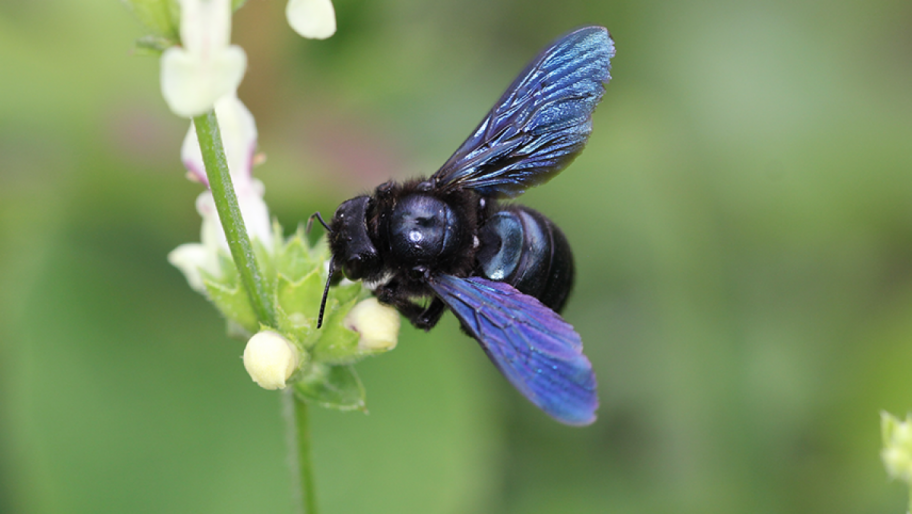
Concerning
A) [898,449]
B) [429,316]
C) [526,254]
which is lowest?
[898,449]

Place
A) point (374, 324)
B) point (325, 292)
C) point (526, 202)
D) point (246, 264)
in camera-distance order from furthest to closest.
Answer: point (526, 202) < point (374, 324) < point (325, 292) < point (246, 264)

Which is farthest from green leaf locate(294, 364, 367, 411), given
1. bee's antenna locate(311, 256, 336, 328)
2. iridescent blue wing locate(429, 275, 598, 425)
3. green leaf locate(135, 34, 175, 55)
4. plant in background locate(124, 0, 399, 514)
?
green leaf locate(135, 34, 175, 55)

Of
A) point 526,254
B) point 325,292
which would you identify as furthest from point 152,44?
point 526,254

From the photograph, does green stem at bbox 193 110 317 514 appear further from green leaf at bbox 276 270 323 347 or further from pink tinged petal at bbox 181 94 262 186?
pink tinged petal at bbox 181 94 262 186

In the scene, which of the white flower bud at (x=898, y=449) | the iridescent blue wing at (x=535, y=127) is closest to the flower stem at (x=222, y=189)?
the iridescent blue wing at (x=535, y=127)

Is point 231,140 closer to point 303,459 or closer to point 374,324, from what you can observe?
point 374,324

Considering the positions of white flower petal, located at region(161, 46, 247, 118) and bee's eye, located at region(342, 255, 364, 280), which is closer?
white flower petal, located at region(161, 46, 247, 118)
